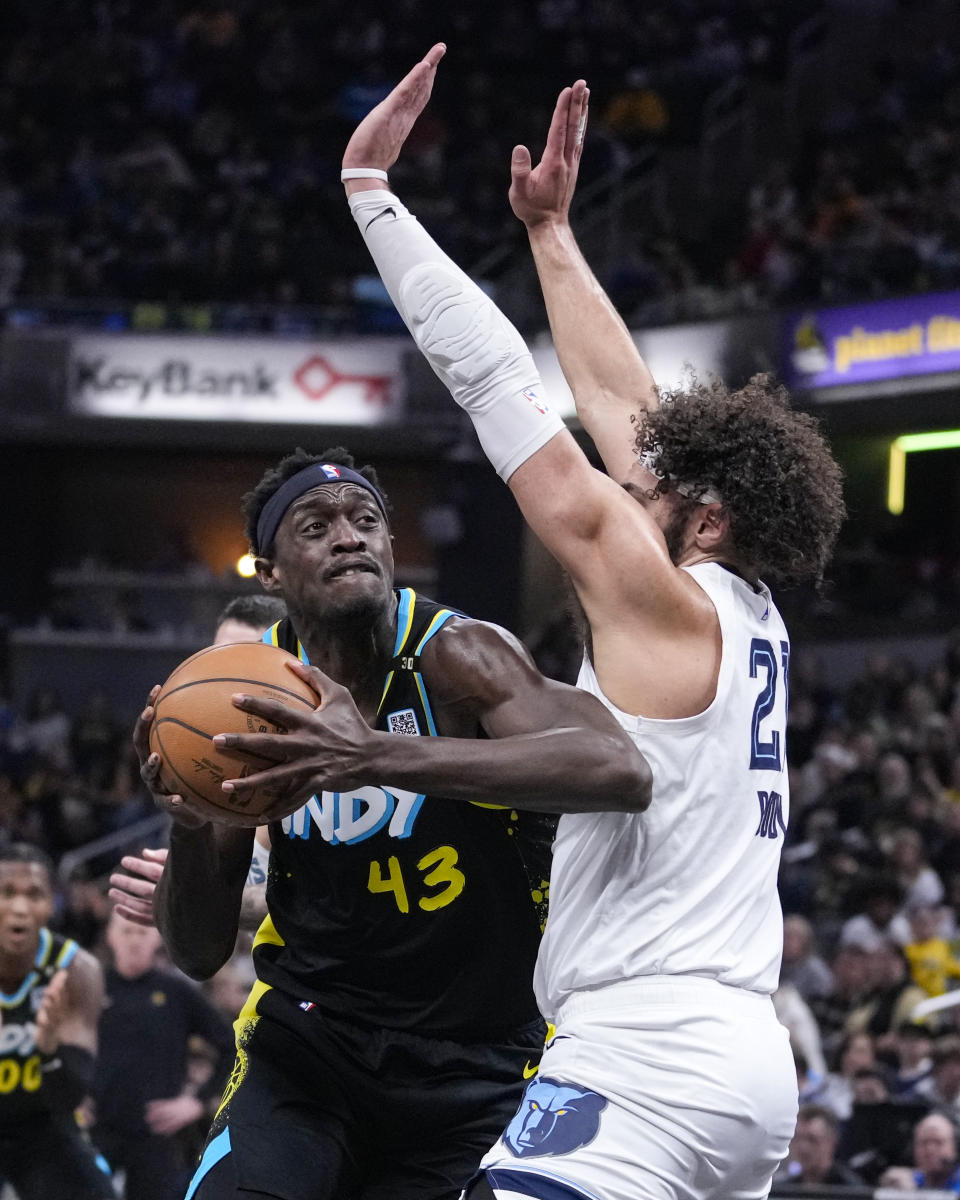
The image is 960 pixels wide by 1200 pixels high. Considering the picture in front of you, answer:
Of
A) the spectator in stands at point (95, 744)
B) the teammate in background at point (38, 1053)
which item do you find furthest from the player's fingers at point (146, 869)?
the spectator in stands at point (95, 744)

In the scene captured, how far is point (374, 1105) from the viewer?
3.48m

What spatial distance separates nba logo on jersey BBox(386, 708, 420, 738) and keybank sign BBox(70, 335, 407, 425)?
539 inches

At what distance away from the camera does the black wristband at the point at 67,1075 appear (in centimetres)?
625

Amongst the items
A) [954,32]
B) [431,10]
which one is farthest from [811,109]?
[431,10]

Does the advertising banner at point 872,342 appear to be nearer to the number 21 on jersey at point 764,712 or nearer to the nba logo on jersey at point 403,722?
the nba logo on jersey at point 403,722

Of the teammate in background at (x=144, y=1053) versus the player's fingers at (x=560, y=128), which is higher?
the player's fingers at (x=560, y=128)

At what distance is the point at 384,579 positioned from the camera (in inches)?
140

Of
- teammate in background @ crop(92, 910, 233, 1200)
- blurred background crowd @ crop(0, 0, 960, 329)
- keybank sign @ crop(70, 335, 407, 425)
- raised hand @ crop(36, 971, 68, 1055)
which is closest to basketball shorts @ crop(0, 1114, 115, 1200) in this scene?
raised hand @ crop(36, 971, 68, 1055)

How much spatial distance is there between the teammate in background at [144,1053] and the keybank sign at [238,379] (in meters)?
9.81

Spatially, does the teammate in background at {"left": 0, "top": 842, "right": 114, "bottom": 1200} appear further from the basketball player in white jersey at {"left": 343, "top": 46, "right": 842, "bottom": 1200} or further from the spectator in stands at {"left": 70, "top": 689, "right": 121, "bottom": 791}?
the spectator in stands at {"left": 70, "top": 689, "right": 121, "bottom": 791}

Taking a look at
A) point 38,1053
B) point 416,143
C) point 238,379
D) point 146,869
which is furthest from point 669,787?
point 416,143

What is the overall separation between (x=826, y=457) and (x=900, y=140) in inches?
545

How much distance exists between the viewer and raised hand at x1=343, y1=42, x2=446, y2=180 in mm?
3670

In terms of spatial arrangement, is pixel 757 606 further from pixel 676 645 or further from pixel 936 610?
pixel 936 610
